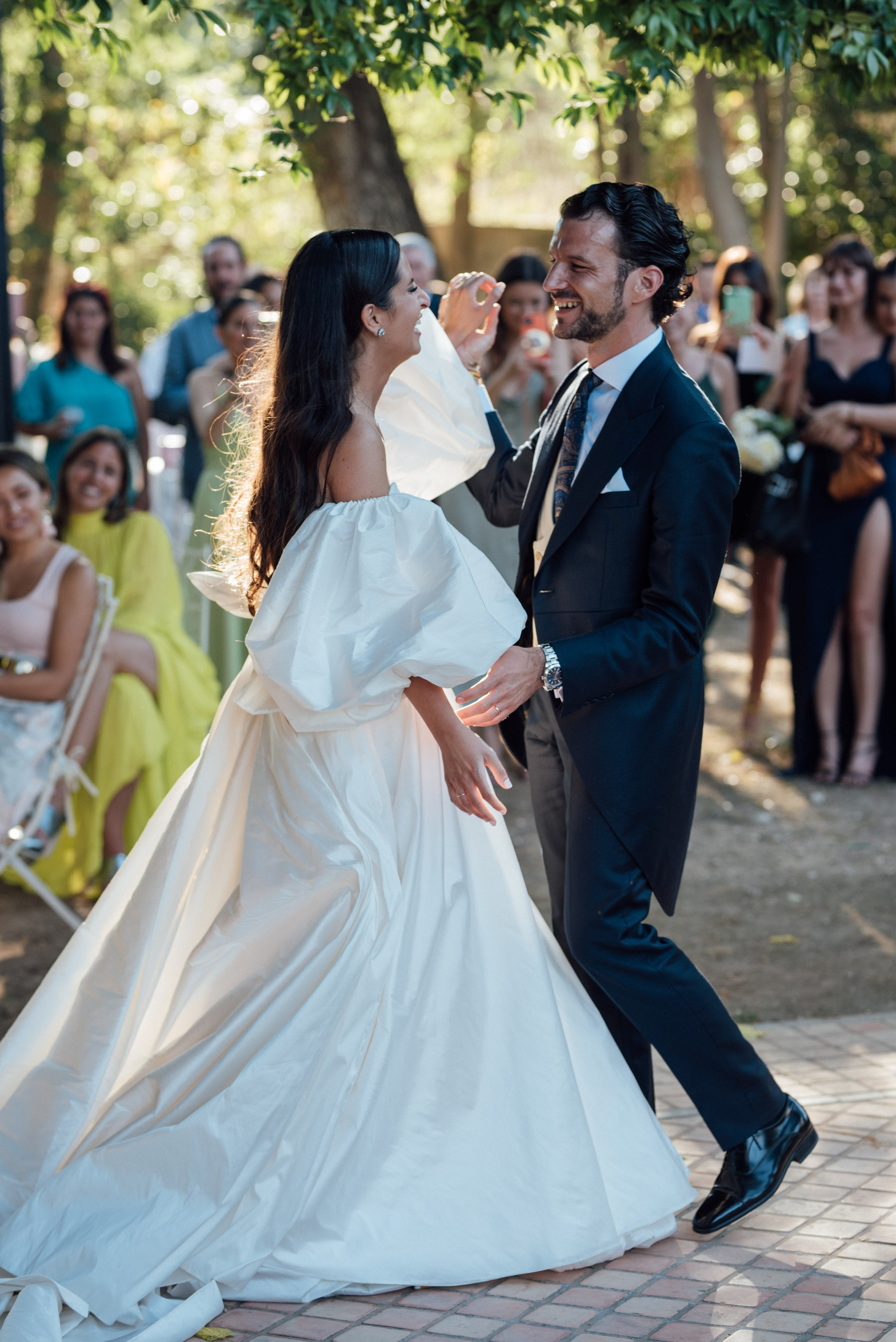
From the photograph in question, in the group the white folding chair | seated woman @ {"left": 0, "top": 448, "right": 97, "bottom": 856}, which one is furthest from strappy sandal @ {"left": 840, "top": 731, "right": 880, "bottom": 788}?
seated woman @ {"left": 0, "top": 448, "right": 97, "bottom": 856}

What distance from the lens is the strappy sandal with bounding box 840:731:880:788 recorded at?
7.45 m

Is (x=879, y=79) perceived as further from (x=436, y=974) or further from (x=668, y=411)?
(x=436, y=974)

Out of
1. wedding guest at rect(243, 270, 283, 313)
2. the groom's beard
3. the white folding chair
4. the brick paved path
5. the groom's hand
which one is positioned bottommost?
the brick paved path

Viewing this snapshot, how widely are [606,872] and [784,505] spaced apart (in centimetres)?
464

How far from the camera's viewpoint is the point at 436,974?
3.06 m

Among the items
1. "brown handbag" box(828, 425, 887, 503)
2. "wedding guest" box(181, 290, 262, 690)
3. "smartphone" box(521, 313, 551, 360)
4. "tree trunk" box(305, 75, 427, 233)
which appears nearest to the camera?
"smartphone" box(521, 313, 551, 360)

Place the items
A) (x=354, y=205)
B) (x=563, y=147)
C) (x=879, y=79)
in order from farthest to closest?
(x=563, y=147)
(x=354, y=205)
(x=879, y=79)

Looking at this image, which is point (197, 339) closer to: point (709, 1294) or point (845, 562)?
point (845, 562)

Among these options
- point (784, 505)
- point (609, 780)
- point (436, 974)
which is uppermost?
point (784, 505)

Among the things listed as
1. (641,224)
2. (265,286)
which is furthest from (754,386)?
(641,224)

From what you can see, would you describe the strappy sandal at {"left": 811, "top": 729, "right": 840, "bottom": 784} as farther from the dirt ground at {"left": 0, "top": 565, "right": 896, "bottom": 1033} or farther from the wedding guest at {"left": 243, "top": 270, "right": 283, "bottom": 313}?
the wedding guest at {"left": 243, "top": 270, "right": 283, "bottom": 313}

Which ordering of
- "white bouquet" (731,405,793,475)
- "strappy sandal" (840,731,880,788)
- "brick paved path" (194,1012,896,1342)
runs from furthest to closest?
"strappy sandal" (840,731,880,788), "white bouquet" (731,405,793,475), "brick paved path" (194,1012,896,1342)

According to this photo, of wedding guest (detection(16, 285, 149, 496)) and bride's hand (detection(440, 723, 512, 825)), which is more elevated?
wedding guest (detection(16, 285, 149, 496))

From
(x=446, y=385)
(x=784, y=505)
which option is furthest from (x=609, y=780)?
(x=784, y=505)
